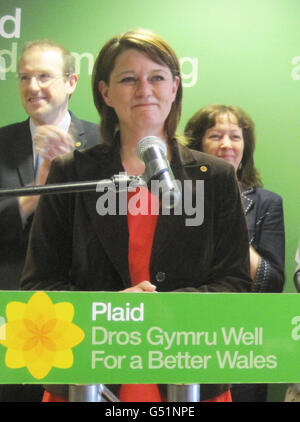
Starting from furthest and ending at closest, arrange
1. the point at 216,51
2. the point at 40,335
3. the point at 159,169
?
the point at 216,51 < the point at 40,335 < the point at 159,169

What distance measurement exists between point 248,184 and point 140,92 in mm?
641

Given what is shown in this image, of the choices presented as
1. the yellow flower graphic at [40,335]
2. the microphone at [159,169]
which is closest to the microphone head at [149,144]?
the microphone at [159,169]

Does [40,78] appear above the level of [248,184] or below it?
above

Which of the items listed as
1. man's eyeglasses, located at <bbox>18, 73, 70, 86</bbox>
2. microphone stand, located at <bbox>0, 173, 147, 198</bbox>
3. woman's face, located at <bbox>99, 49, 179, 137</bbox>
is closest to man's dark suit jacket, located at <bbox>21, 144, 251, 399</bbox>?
microphone stand, located at <bbox>0, 173, 147, 198</bbox>

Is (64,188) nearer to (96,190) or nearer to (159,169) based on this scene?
(96,190)

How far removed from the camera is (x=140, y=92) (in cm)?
317

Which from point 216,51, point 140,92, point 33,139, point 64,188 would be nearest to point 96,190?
point 64,188

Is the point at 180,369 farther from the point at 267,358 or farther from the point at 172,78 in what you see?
the point at 172,78

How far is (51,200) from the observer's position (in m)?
3.16

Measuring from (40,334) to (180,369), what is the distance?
0.64 metres

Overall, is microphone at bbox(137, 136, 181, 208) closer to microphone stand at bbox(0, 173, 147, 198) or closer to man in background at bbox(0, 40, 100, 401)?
microphone stand at bbox(0, 173, 147, 198)

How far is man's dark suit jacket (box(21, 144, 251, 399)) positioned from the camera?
3152 mm

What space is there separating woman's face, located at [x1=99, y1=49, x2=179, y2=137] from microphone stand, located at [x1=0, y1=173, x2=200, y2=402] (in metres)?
0.25

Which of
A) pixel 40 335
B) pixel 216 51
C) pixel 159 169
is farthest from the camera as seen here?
pixel 216 51
